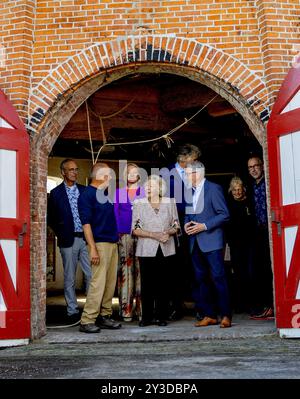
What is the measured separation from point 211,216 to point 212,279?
2.38 feet

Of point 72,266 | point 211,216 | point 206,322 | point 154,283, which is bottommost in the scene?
point 206,322

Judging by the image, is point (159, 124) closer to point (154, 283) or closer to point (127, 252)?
point (127, 252)

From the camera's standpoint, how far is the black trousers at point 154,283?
642cm

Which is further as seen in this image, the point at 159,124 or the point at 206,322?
the point at 159,124

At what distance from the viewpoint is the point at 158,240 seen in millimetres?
6430

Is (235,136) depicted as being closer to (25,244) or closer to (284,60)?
(284,60)

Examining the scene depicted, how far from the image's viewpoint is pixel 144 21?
20.1 feet

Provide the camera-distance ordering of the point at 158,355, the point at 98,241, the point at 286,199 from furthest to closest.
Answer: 1. the point at 98,241
2. the point at 286,199
3. the point at 158,355

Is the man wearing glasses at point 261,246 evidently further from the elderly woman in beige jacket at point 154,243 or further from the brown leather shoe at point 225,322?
the elderly woman in beige jacket at point 154,243

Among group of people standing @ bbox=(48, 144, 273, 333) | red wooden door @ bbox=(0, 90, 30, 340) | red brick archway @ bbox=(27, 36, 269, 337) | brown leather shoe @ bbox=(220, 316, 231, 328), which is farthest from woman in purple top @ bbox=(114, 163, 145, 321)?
red wooden door @ bbox=(0, 90, 30, 340)

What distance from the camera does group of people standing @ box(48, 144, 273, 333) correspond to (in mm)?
6238

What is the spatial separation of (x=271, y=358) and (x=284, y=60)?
3137mm

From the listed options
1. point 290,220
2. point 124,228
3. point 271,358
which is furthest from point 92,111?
point 271,358

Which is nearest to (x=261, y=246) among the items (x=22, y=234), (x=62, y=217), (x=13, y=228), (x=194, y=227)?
(x=194, y=227)
